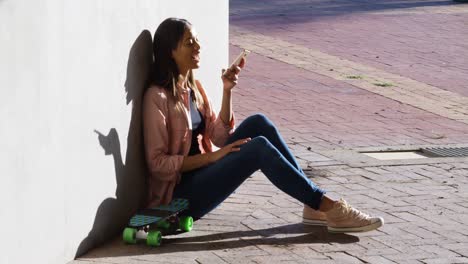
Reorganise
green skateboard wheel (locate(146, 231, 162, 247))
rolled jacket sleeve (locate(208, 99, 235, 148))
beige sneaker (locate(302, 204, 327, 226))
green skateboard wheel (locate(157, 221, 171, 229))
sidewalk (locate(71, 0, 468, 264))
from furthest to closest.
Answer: rolled jacket sleeve (locate(208, 99, 235, 148)), beige sneaker (locate(302, 204, 327, 226)), green skateboard wheel (locate(157, 221, 171, 229)), sidewalk (locate(71, 0, 468, 264)), green skateboard wheel (locate(146, 231, 162, 247))

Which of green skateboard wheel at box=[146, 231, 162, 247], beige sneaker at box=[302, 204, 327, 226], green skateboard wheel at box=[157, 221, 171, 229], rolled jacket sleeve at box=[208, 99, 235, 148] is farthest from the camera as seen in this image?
rolled jacket sleeve at box=[208, 99, 235, 148]

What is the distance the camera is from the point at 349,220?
604cm

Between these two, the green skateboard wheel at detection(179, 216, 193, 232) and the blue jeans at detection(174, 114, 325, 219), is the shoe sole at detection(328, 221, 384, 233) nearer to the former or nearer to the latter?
→ the blue jeans at detection(174, 114, 325, 219)

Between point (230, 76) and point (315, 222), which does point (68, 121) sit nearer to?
point (230, 76)

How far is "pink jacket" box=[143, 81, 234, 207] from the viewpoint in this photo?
19.7ft

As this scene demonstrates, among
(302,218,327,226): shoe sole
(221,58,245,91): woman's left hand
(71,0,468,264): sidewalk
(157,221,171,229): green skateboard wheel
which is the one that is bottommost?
(71,0,468,264): sidewalk

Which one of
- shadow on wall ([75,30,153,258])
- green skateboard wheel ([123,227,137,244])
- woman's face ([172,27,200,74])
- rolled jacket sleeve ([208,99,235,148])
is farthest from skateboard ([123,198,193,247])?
woman's face ([172,27,200,74])

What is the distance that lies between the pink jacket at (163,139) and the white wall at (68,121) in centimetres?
7

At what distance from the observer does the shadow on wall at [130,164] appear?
18.8ft

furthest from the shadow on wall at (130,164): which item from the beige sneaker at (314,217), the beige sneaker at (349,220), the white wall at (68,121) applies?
the beige sneaker at (349,220)

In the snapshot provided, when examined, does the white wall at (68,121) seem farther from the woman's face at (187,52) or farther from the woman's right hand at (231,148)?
the woman's right hand at (231,148)

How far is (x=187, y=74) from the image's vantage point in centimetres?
622

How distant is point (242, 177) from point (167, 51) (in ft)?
2.49

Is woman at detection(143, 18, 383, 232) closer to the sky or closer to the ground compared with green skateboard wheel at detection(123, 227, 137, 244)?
closer to the sky
